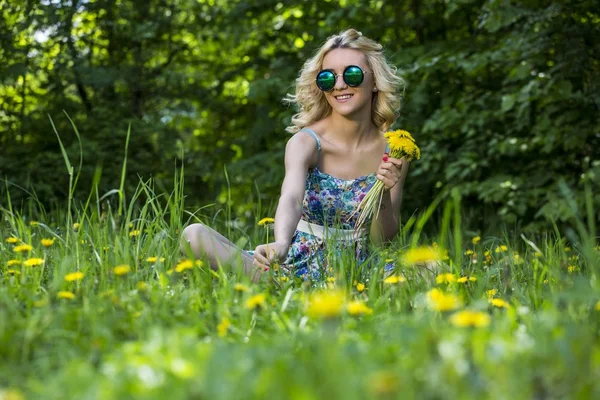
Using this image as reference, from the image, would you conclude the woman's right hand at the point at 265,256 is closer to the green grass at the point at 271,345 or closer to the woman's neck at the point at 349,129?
the green grass at the point at 271,345

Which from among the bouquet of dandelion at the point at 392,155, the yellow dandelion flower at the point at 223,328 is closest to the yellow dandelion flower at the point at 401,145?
the bouquet of dandelion at the point at 392,155

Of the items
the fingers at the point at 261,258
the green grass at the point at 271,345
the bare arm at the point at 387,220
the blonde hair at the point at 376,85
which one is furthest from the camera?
the blonde hair at the point at 376,85

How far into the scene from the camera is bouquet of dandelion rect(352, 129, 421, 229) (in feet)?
9.52

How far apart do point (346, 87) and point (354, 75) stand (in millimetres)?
75

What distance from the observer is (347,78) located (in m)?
3.43

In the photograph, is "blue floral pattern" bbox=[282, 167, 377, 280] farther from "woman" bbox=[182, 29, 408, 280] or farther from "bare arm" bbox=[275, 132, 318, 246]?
"bare arm" bbox=[275, 132, 318, 246]

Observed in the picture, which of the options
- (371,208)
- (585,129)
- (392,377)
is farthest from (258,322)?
(585,129)

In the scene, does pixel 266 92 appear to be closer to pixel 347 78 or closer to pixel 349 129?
pixel 349 129

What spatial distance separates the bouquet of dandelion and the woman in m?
0.07

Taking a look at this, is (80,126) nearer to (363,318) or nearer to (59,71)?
(59,71)

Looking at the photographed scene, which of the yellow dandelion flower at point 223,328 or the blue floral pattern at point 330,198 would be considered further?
the blue floral pattern at point 330,198

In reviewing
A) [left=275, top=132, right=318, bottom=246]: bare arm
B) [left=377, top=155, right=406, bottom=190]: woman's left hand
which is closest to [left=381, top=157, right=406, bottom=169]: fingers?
[left=377, top=155, right=406, bottom=190]: woman's left hand

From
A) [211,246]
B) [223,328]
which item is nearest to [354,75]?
[211,246]

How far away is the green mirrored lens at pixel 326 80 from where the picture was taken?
3426 mm
